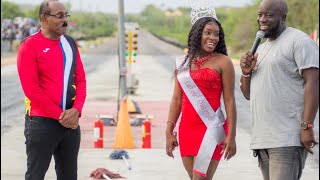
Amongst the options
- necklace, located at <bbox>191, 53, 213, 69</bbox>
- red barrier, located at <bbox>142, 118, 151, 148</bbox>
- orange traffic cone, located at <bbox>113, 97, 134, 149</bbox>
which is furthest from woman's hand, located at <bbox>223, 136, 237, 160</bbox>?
orange traffic cone, located at <bbox>113, 97, 134, 149</bbox>

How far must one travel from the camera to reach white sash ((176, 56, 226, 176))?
6.99 meters

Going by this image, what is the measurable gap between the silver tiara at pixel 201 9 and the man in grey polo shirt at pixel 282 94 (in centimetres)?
136

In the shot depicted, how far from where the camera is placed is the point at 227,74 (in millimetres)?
7012

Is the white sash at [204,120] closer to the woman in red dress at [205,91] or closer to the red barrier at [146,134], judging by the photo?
the woman in red dress at [205,91]

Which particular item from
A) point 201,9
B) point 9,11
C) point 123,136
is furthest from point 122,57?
point 9,11

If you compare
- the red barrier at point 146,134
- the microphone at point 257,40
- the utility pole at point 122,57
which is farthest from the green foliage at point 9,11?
the microphone at point 257,40

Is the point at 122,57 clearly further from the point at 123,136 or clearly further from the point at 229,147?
the point at 229,147

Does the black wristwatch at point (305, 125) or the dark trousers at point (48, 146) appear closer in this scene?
the black wristwatch at point (305, 125)

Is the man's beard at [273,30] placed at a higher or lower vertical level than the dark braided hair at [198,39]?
higher

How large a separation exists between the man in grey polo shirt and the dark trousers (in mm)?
1401

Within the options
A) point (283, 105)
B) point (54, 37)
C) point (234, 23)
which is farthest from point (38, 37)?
point (234, 23)

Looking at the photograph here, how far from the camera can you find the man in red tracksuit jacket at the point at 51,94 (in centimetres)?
695

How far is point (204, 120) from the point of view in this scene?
703 cm

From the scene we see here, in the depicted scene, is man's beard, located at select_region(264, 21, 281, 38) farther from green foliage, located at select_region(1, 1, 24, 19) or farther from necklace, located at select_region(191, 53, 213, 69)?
green foliage, located at select_region(1, 1, 24, 19)
